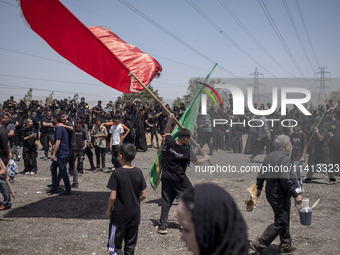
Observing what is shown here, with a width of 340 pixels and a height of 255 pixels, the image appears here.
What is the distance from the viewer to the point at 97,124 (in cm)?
1220

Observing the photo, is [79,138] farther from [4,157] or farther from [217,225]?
[217,225]

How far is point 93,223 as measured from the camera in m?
7.06

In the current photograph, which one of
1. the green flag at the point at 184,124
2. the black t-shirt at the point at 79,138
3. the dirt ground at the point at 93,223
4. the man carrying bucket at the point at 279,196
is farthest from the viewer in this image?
the black t-shirt at the point at 79,138

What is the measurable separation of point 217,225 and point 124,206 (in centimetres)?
302

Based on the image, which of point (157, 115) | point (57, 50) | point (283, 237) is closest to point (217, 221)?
point (283, 237)

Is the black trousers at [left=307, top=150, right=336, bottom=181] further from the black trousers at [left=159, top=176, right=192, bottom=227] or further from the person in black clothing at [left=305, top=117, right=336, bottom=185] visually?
the black trousers at [left=159, top=176, right=192, bottom=227]

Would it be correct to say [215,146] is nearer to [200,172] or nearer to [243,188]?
[200,172]

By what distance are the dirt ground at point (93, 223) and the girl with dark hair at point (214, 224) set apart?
440 centimetres

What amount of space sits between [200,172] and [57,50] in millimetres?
6482

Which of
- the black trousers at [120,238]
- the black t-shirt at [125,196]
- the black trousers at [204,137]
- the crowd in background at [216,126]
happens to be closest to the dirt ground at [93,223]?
the black trousers at [120,238]

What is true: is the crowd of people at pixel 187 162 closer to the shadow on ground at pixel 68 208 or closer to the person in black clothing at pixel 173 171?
the person in black clothing at pixel 173 171

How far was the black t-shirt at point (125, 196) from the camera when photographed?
4.33 meters

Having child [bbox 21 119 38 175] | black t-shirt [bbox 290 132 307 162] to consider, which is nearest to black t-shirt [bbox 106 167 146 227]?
child [bbox 21 119 38 175]

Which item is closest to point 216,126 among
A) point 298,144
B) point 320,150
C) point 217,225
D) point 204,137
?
point 204,137
